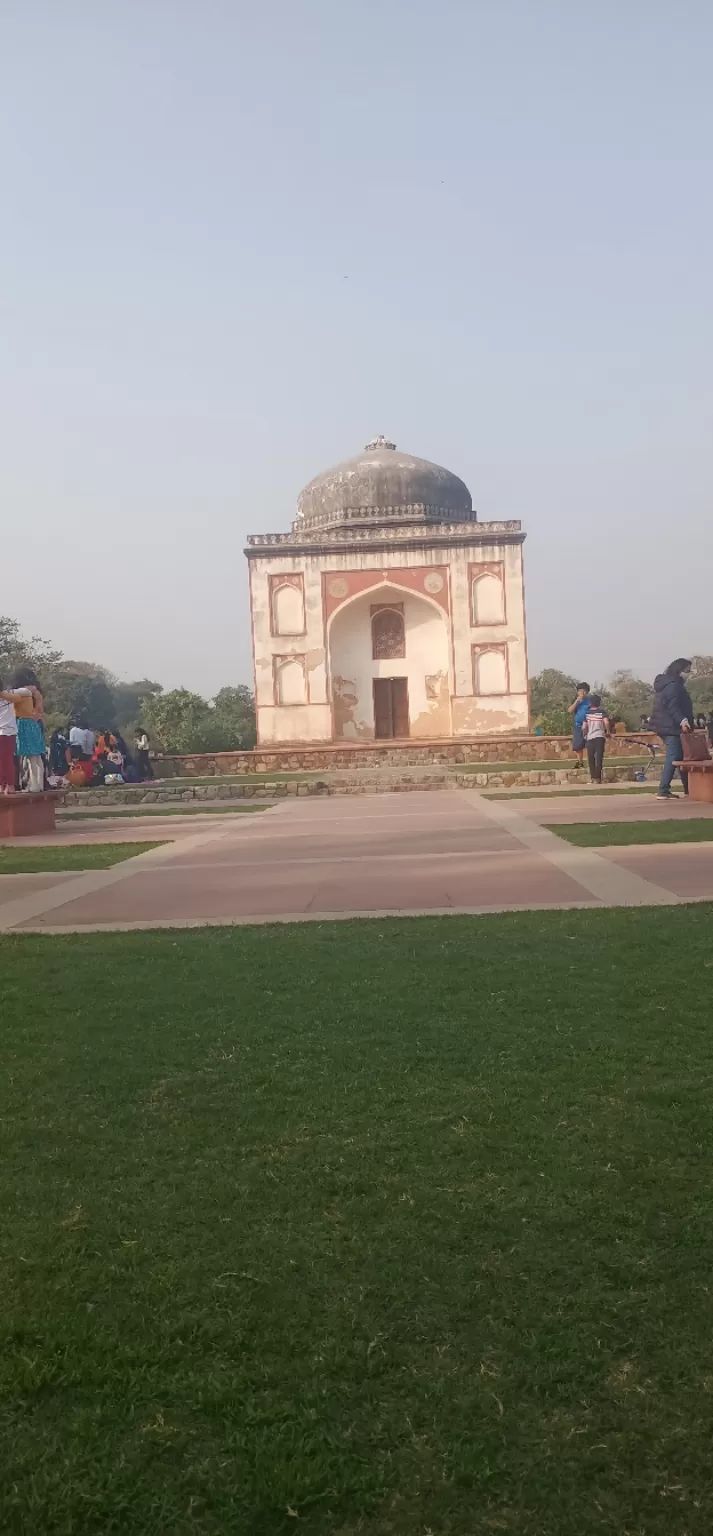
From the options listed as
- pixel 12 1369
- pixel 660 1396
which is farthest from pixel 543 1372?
pixel 12 1369

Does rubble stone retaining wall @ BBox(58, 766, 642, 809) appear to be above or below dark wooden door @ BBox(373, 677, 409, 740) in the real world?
below

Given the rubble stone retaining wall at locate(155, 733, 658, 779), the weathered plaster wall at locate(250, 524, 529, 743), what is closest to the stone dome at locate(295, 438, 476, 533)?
the weathered plaster wall at locate(250, 524, 529, 743)

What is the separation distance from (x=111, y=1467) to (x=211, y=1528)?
17 cm

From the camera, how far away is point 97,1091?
2945 mm

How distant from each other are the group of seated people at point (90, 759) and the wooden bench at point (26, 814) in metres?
7.33

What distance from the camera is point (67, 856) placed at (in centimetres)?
911

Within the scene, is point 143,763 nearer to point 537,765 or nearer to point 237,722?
point 537,765

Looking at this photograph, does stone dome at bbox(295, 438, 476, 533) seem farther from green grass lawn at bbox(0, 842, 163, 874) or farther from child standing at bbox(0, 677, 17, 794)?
green grass lawn at bbox(0, 842, 163, 874)

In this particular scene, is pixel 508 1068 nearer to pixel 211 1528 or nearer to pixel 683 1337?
pixel 683 1337

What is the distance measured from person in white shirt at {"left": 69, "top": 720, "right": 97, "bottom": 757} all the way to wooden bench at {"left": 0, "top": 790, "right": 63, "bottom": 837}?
842cm

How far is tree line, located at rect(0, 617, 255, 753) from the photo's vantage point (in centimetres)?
3017

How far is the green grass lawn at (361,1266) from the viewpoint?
1470mm

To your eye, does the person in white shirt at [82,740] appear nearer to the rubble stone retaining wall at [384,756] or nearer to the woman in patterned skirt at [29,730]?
the rubble stone retaining wall at [384,756]

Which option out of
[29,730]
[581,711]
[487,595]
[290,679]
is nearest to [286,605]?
[290,679]
